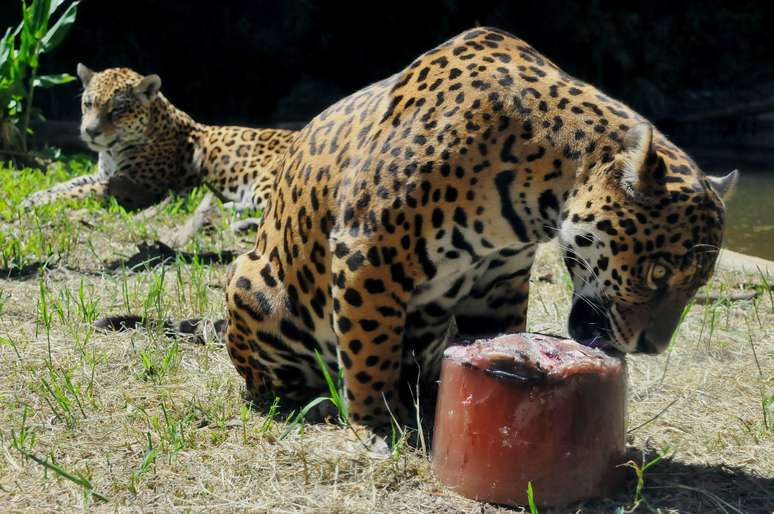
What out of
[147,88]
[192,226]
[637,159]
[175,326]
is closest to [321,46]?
[147,88]

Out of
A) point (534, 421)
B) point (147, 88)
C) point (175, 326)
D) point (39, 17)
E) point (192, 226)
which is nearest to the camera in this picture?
point (534, 421)

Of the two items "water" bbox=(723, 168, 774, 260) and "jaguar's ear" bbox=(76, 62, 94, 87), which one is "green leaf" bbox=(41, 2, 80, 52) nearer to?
"jaguar's ear" bbox=(76, 62, 94, 87)

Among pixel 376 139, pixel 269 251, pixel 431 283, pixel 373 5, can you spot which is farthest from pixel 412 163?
pixel 373 5

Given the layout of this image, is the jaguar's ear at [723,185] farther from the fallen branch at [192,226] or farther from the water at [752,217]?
the water at [752,217]

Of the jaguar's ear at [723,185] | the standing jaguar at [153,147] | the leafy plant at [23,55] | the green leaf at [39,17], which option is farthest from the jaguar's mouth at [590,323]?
the green leaf at [39,17]

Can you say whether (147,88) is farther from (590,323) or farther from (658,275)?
(658,275)

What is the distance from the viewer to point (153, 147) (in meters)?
11.2

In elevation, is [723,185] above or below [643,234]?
above

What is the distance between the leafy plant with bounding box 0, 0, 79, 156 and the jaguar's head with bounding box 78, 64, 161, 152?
849 millimetres

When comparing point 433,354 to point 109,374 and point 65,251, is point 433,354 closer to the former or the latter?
point 109,374

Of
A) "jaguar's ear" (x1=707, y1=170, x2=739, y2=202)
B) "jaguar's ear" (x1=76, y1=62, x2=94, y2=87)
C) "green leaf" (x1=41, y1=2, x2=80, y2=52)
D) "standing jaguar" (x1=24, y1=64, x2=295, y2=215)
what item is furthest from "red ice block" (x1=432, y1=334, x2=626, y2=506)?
"green leaf" (x1=41, y1=2, x2=80, y2=52)

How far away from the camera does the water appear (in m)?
9.95

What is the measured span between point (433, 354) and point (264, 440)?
3.08 feet

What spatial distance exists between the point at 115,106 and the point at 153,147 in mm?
605
